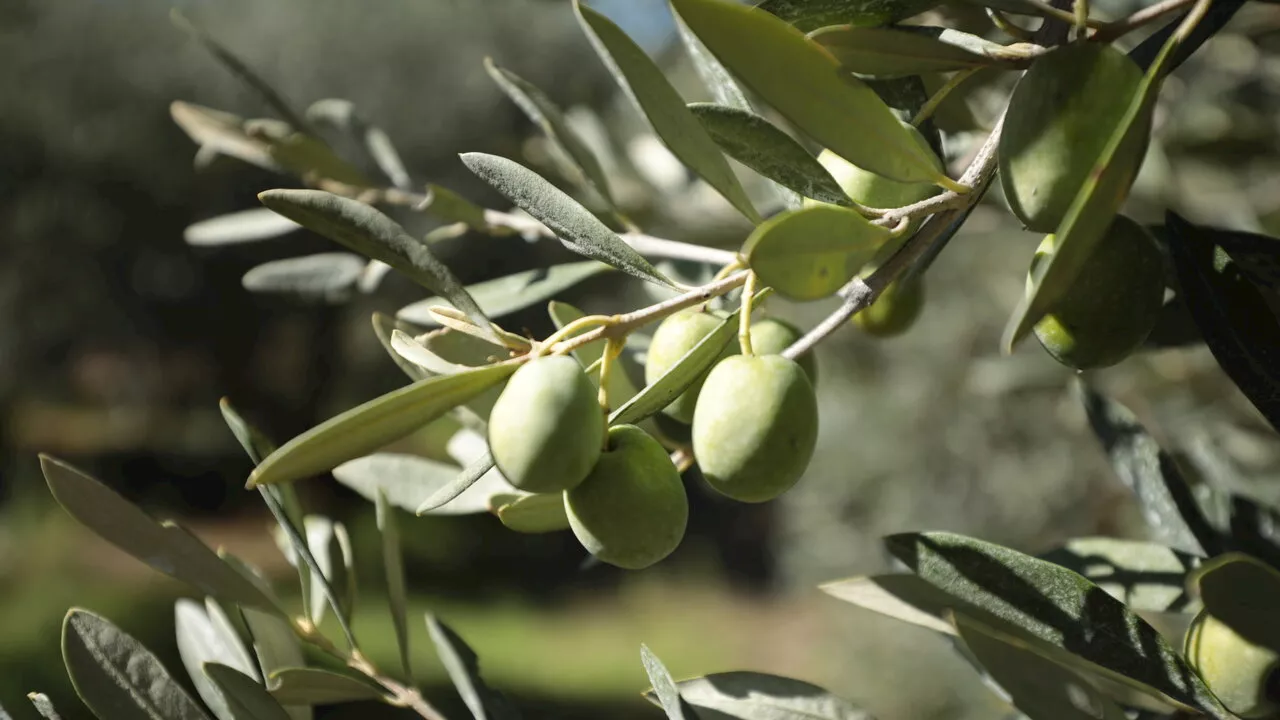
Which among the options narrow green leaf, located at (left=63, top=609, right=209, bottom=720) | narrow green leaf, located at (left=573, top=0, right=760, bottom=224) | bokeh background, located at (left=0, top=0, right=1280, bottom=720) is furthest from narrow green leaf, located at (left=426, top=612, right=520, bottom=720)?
bokeh background, located at (left=0, top=0, right=1280, bottom=720)

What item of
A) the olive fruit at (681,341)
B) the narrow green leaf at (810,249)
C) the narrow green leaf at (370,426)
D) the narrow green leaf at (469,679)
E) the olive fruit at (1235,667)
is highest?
the narrow green leaf at (810,249)

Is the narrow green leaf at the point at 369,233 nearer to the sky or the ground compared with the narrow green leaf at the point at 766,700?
nearer to the sky

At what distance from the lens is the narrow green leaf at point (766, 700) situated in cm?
55

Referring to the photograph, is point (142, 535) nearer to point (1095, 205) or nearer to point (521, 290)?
point (521, 290)

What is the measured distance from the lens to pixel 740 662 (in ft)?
31.0

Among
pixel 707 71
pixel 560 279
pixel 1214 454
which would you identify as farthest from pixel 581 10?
pixel 1214 454

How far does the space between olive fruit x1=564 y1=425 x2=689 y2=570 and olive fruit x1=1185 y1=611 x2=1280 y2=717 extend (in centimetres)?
26

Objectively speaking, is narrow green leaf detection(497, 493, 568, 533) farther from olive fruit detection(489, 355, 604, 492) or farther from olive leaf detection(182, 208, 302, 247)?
olive leaf detection(182, 208, 302, 247)

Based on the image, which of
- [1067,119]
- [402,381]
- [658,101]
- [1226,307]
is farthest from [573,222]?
[402,381]

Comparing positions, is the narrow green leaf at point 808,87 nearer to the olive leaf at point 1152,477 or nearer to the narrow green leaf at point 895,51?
the narrow green leaf at point 895,51

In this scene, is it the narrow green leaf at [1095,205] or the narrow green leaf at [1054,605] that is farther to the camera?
the narrow green leaf at [1054,605]

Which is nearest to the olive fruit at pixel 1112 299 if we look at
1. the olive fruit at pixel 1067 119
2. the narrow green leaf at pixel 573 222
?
the olive fruit at pixel 1067 119

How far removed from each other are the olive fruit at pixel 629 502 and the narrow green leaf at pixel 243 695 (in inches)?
9.9

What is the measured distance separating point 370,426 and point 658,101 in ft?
0.59
